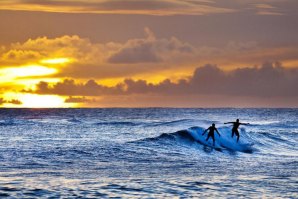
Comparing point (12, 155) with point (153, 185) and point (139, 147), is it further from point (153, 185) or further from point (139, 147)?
point (153, 185)

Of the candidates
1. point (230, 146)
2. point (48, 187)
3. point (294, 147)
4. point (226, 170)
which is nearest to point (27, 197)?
point (48, 187)

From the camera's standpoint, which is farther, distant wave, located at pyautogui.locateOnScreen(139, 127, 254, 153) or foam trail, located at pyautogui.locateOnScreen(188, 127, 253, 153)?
foam trail, located at pyautogui.locateOnScreen(188, 127, 253, 153)

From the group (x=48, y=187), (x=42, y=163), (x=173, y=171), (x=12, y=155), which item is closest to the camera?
(x=48, y=187)

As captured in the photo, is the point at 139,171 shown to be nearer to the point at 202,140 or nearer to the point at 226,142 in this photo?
the point at 202,140

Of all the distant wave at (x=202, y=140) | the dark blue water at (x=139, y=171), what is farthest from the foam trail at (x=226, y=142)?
the dark blue water at (x=139, y=171)

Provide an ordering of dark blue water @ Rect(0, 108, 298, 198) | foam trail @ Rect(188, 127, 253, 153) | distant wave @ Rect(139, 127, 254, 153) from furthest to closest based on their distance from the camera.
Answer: foam trail @ Rect(188, 127, 253, 153)
distant wave @ Rect(139, 127, 254, 153)
dark blue water @ Rect(0, 108, 298, 198)

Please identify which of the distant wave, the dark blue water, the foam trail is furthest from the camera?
the foam trail

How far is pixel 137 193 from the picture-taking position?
22625mm

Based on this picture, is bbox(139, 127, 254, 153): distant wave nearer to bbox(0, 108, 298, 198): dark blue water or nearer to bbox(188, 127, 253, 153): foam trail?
bbox(188, 127, 253, 153): foam trail

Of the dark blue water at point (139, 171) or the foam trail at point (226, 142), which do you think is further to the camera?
the foam trail at point (226, 142)

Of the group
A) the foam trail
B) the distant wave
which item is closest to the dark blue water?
the distant wave

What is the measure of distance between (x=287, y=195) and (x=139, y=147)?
19179 mm

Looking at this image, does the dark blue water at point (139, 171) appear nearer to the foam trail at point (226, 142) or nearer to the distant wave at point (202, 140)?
the distant wave at point (202, 140)

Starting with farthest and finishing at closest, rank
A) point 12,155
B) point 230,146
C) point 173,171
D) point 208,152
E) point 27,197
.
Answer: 1. point 230,146
2. point 208,152
3. point 12,155
4. point 173,171
5. point 27,197
